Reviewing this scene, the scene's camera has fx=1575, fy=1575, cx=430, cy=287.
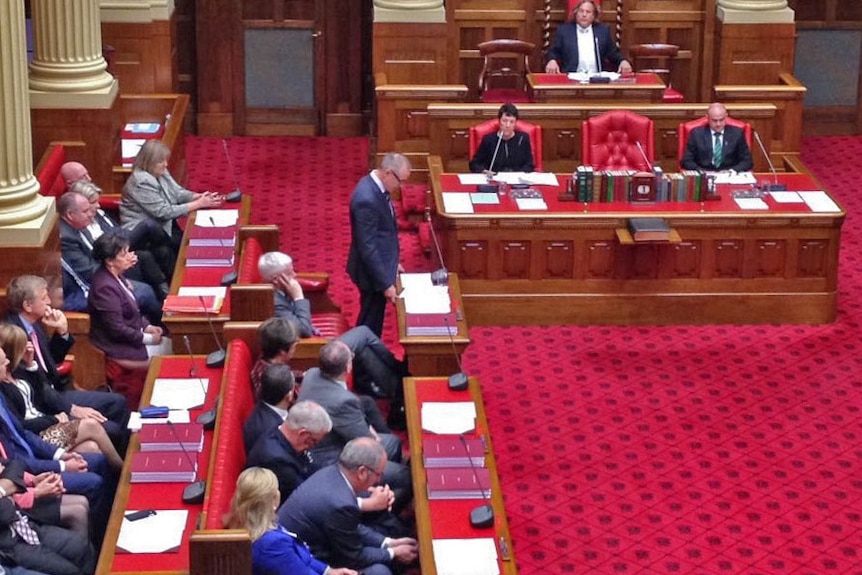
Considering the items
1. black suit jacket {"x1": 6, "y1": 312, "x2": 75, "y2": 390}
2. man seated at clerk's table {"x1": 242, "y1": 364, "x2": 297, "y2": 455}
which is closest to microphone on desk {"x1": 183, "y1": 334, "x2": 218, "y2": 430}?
man seated at clerk's table {"x1": 242, "y1": 364, "x2": 297, "y2": 455}

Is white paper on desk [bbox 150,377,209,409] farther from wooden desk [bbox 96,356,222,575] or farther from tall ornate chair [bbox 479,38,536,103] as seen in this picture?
tall ornate chair [bbox 479,38,536,103]

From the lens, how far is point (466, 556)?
5.92m

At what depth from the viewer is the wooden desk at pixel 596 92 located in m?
11.9

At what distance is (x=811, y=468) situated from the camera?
8062 mm

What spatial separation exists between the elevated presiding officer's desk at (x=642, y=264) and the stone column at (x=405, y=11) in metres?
3.08

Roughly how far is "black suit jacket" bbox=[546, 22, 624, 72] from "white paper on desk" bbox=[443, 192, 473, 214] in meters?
2.87

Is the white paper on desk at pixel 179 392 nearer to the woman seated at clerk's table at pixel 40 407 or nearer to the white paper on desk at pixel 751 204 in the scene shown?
the woman seated at clerk's table at pixel 40 407

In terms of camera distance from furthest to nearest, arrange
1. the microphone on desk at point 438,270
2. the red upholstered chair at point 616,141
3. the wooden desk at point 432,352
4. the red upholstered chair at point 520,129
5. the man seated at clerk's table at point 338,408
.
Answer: the red upholstered chair at point 616,141
the red upholstered chair at point 520,129
the microphone on desk at point 438,270
the wooden desk at point 432,352
the man seated at clerk's table at point 338,408

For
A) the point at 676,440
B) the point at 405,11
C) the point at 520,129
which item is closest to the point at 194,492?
the point at 676,440

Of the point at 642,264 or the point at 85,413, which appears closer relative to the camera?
the point at 85,413

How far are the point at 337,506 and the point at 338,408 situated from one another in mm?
939

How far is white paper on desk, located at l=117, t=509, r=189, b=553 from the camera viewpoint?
19.2 feet

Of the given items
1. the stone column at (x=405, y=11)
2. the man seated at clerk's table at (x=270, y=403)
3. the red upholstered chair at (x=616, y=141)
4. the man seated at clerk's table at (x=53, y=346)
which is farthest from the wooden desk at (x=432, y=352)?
the stone column at (x=405, y=11)

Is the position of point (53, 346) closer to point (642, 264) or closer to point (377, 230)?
point (377, 230)
